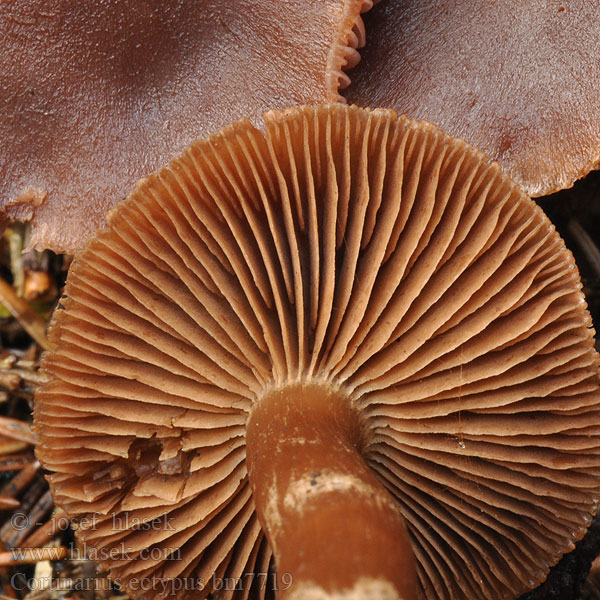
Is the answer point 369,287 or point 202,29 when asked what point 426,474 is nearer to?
point 369,287

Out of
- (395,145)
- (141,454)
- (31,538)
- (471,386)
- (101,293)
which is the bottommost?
(31,538)

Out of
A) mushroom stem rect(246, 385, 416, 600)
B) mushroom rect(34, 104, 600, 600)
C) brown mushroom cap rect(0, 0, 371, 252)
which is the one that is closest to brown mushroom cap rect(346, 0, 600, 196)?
brown mushroom cap rect(0, 0, 371, 252)

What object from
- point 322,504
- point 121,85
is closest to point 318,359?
point 322,504

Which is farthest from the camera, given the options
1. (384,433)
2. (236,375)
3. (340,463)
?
(384,433)

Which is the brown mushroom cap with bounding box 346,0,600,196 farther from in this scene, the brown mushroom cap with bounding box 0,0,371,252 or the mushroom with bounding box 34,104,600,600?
the mushroom with bounding box 34,104,600,600

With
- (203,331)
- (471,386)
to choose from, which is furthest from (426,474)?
(203,331)

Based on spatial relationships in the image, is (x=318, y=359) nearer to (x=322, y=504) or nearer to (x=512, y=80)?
(x=322, y=504)

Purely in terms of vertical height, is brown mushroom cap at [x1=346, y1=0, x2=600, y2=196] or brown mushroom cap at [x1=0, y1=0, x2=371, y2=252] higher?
brown mushroom cap at [x1=346, y1=0, x2=600, y2=196]

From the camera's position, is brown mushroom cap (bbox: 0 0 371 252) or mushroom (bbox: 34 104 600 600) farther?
brown mushroom cap (bbox: 0 0 371 252)

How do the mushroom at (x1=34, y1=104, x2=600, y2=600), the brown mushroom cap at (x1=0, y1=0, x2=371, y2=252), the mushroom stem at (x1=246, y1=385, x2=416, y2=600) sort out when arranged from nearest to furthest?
the mushroom stem at (x1=246, y1=385, x2=416, y2=600)
the mushroom at (x1=34, y1=104, x2=600, y2=600)
the brown mushroom cap at (x1=0, y1=0, x2=371, y2=252)

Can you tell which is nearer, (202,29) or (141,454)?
(141,454)
